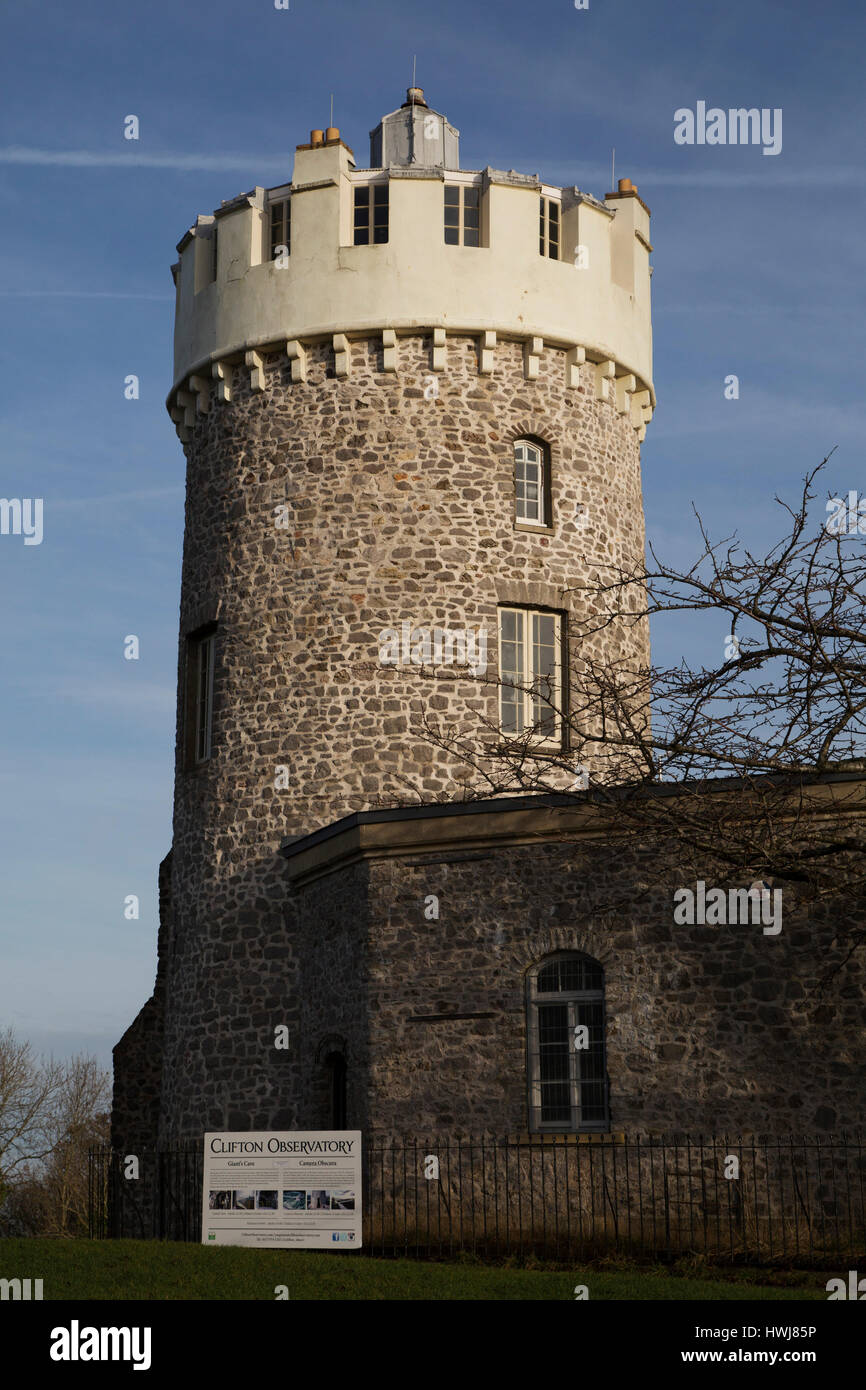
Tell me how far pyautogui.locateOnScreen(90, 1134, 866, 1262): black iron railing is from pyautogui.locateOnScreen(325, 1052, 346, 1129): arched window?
2.23 metres

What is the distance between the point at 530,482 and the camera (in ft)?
81.2

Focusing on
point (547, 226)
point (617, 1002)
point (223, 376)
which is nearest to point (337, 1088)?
point (617, 1002)

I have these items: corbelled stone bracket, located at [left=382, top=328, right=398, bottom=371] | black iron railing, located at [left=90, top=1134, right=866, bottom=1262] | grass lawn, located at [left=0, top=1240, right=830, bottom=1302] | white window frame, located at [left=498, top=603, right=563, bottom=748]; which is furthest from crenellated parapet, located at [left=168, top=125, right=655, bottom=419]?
grass lawn, located at [left=0, top=1240, right=830, bottom=1302]

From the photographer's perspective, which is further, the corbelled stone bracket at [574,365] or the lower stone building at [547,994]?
the corbelled stone bracket at [574,365]

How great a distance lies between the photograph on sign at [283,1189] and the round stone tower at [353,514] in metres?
5.17

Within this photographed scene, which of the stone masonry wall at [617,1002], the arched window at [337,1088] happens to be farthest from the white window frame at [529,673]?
the arched window at [337,1088]

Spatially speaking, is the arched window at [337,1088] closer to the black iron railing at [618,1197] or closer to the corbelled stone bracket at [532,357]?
the black iron railing at [618,1197]

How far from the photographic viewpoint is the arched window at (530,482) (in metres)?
Result: 24.6

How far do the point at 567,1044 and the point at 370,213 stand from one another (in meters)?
13.2

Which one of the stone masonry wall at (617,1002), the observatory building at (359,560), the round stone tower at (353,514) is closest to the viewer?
the stone masonry wall at (617,1002)

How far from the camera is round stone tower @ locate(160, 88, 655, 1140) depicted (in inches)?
907

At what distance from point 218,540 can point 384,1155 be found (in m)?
10.2

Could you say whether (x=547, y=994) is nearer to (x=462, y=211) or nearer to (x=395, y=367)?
(x=395, y=367)
